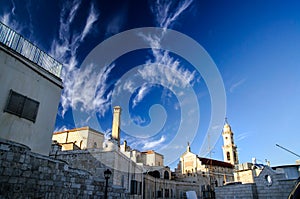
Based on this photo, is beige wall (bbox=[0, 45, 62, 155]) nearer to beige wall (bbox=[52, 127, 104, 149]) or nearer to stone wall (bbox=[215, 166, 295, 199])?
stone wall (bbox=[215, 166, 295, 199])

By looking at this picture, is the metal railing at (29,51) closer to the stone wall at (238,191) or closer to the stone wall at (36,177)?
the stone wall at (36,177)

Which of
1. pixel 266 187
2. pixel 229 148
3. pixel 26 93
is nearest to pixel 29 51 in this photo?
pixel 26 93

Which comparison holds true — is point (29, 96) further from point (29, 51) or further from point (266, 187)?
point (266, 187)

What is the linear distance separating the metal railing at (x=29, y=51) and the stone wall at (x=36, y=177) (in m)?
4.71

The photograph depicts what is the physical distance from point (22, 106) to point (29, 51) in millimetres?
2885

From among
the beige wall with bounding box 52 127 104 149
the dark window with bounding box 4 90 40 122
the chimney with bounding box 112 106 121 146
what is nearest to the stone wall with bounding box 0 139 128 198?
the dark window with bounding box 4 90 40 122

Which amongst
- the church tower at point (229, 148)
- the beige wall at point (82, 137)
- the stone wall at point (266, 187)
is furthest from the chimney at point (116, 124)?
the church tower at point (229, 148)

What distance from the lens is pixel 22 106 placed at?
28.2 feet

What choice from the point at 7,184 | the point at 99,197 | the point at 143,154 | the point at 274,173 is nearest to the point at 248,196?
the point at 274,173

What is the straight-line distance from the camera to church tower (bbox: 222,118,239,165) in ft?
185

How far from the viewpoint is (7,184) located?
6.37m

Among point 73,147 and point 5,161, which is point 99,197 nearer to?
point 5,161

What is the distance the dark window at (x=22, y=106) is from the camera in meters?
8.20

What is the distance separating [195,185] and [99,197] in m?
34.5
